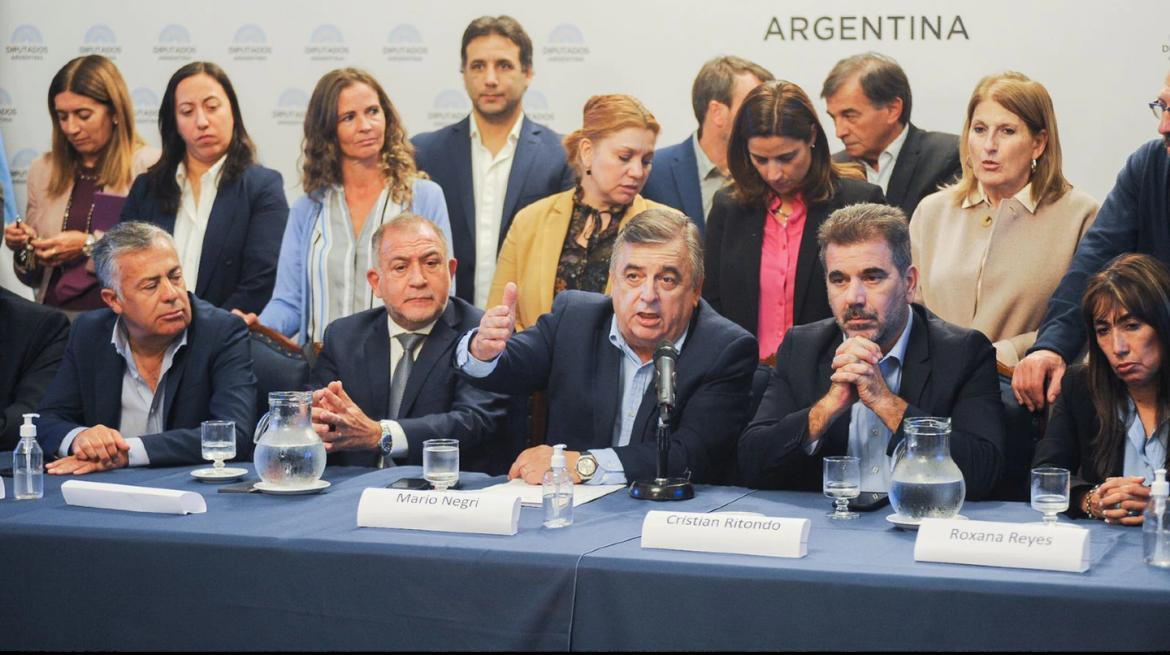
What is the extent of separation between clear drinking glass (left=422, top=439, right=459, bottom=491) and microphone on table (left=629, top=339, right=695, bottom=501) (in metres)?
0.41

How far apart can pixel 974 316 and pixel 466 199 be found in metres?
1.81

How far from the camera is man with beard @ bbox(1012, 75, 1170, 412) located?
3.58m

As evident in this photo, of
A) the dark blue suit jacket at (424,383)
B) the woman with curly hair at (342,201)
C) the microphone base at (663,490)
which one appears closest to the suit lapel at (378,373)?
the dark blue suit jacket at (424,383)

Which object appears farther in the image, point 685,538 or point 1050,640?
point 685,538

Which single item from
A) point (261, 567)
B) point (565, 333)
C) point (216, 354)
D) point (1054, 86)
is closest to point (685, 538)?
point (261, 567)

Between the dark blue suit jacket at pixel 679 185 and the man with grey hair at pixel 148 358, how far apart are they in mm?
1462

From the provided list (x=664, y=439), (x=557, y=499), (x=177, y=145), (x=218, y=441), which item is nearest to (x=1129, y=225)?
(x=664, y=439)

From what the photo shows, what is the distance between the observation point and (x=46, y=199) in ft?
17.5

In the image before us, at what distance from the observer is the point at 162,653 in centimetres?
263

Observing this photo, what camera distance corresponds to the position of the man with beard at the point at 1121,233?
3578 mm

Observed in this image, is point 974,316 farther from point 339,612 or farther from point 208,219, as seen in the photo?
point 208,219

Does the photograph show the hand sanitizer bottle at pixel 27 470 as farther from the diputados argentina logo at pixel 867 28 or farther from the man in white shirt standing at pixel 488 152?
the diputados argentina logo at pixel 867 28

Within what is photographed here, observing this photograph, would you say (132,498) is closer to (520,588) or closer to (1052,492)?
(520,588)

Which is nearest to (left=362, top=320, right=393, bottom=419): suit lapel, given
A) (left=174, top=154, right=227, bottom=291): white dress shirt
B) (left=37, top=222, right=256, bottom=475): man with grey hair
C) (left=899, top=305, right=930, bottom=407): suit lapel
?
(left=37, top=222, right=256, bottom=475): man with grey hair
